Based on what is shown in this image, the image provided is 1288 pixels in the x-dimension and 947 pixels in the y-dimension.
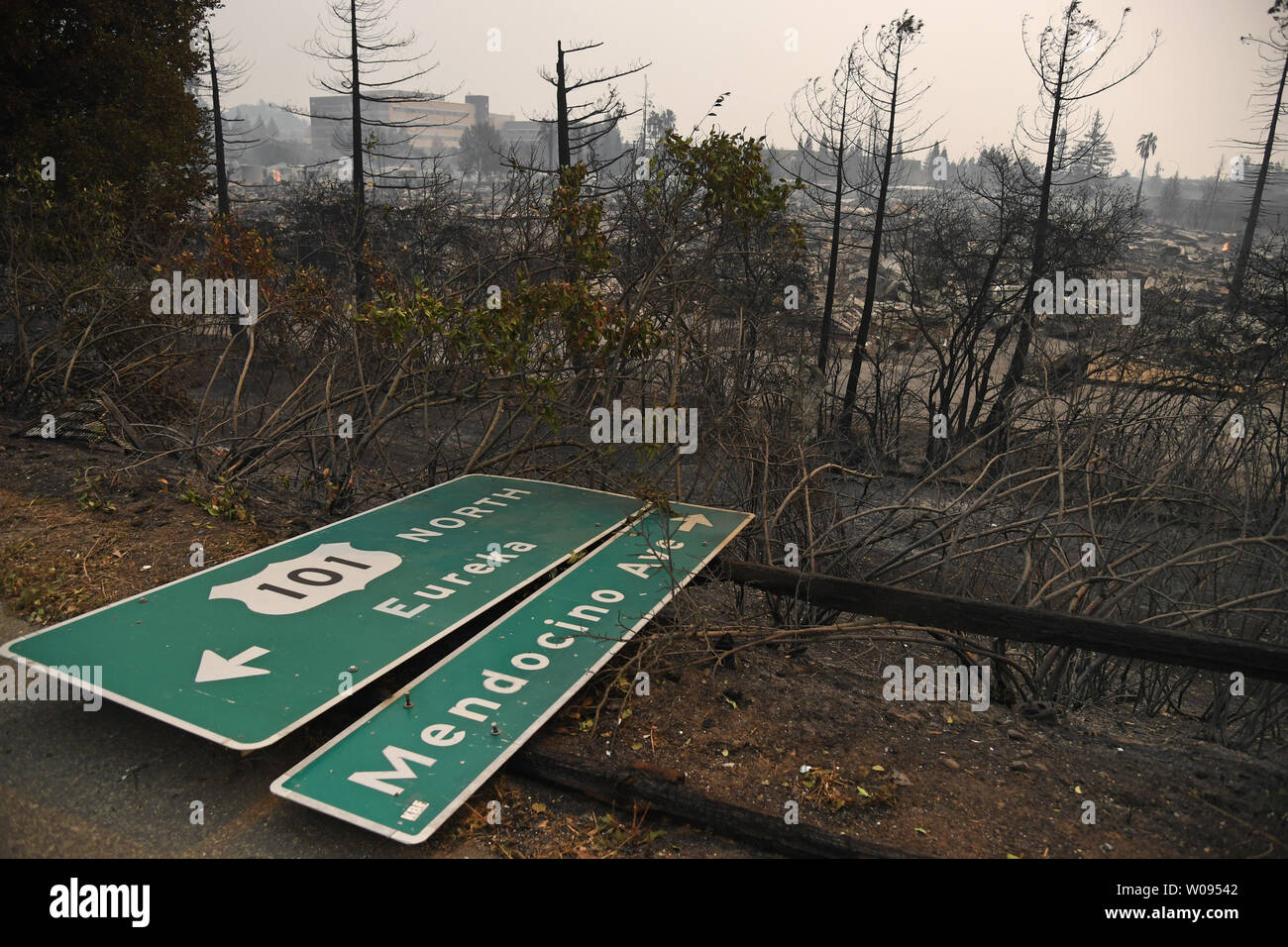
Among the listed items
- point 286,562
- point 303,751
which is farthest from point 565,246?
point 303,751

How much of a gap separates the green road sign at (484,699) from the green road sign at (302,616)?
0.21 meters

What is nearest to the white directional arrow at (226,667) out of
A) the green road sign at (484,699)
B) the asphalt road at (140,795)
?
the asphalt road at (140,795)

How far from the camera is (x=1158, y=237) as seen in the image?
2019 inches

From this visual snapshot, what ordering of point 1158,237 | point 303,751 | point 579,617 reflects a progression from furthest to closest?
point 1158,237 → point 579,617 → point 303,751

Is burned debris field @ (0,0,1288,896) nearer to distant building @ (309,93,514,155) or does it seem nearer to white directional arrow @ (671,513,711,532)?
white directional arrow @ (671,513,711,532)

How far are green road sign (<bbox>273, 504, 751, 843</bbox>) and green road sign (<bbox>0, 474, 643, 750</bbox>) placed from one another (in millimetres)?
208

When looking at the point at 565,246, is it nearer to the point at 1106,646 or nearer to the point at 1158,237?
the point at 1106,646

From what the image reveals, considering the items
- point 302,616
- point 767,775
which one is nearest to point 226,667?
point 302,616

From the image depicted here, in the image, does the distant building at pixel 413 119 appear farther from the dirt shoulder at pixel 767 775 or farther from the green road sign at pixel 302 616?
the dirt shoulder at pixel 767 775

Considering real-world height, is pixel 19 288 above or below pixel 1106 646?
above

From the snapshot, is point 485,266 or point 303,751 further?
point 485,266

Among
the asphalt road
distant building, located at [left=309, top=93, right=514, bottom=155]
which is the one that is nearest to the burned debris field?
the asphalt road
